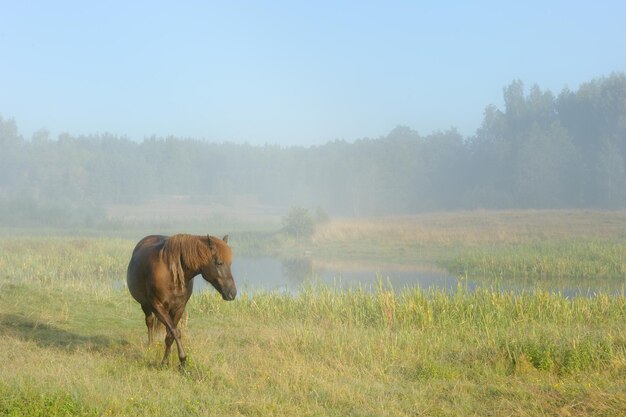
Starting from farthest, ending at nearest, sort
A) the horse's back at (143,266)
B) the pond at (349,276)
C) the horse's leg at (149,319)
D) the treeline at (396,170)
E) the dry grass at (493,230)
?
the treeline at (396,170)
the dry grass at (493,230)
the pond at (349,276)
the horse's leg at (149,319)
the horse's back at (143,266)

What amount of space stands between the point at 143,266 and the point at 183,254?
0.76m

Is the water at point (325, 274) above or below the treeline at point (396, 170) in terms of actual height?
below

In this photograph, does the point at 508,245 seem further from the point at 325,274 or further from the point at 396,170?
the point at 396,170

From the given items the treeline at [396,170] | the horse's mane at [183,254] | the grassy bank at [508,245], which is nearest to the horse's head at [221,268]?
the horse's mane at [183,254]

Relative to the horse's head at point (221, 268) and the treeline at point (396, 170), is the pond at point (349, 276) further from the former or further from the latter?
the treeline at point (396, 170)

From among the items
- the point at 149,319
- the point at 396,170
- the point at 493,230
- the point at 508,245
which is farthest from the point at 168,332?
the point at 396,170

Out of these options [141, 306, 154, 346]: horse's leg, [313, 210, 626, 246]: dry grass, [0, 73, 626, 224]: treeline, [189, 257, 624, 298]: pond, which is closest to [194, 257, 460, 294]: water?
[189, 257, 624, 298]: pond

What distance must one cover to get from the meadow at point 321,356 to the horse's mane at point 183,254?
3.87ft

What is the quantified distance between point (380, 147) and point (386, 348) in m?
101

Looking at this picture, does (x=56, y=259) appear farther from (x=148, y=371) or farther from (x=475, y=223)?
(x=475, y=223)

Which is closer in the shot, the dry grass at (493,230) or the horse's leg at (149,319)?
the horse's leg at (149,319)

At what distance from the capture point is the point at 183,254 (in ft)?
30.0

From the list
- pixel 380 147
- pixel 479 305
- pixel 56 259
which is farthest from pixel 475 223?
pixel 380 147

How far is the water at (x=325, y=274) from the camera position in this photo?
26219 mm
